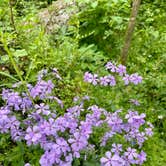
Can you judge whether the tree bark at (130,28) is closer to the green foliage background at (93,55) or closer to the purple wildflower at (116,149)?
the green foliage background at (93,55)

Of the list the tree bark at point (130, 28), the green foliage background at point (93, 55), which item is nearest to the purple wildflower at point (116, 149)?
the green foliage background at point (93, 55)

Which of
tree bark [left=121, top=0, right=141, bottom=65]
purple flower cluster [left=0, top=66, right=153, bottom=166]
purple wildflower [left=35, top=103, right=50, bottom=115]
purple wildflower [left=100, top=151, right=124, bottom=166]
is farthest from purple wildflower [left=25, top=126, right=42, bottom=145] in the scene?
tree bark [left=121, top=0, right=141, bottom=65]

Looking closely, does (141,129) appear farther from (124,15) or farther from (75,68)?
(124,15)

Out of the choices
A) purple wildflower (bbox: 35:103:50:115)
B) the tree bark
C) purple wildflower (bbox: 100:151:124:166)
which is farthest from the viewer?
the tree bark

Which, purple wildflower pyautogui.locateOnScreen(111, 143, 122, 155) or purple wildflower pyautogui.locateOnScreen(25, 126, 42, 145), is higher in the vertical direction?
purple wildflower pyautogui.locateOnScreen(25, 126, 42, 145)

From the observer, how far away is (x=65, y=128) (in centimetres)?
224

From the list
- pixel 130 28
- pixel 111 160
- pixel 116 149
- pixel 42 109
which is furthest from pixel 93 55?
pixel 111 160

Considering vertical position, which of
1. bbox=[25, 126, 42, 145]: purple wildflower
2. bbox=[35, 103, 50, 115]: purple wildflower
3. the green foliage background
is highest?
bbox=[35, 103, 50, 115]: purple wildflower

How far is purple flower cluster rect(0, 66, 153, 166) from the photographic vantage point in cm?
212

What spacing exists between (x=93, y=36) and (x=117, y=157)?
5.84 feet

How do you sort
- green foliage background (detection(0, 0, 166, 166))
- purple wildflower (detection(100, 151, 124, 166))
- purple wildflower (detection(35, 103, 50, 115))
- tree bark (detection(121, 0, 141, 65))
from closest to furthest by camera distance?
1. purple wildflower (detection(100, 151, 124, 166))
2. purple wildflower (detection(35, 103, 50, 115))
3. green foliage background (detection(0, 0, 166, 166))
4. tree bark (detection(121, 0, 141, 65))

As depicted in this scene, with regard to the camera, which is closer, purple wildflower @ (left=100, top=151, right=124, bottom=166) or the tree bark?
purple wildflower @ (left=100, top=151, right=124, bottom=166)

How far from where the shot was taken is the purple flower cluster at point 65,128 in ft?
6.97

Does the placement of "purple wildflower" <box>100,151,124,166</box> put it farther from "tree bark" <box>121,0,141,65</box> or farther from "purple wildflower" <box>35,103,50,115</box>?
"tree bark" <box>121,0,141,65</box>
